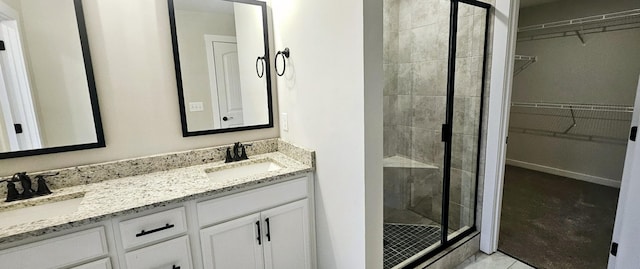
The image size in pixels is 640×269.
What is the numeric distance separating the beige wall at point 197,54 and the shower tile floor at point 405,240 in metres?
1.52

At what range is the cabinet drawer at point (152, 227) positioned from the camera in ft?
4.05

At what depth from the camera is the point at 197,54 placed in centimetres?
174

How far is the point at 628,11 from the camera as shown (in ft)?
9.80

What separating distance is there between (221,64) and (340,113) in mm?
923

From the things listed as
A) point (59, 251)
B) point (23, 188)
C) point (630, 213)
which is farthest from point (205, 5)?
point (630, 213)

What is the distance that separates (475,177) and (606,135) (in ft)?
8.30

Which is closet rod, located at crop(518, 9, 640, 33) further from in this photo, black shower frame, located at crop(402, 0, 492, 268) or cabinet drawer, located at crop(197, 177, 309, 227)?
cabinet drawer, located at crop(197, 177, 309, 227)

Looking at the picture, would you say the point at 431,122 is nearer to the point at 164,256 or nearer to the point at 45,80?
the point at 164,256

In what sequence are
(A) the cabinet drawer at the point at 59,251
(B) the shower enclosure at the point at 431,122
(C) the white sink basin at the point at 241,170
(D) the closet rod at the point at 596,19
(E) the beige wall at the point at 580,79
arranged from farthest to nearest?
(E) the beige wall at the point at 580,79, (D) the closet rod at the point at 596,19, (B) the shower enclosure at the point at 431,122, (C) the white sink basin at the point at 241,170, (A) the cabinet drawer at the point at 59,251

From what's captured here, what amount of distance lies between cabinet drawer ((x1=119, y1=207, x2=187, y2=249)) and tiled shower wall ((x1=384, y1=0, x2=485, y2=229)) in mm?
1635

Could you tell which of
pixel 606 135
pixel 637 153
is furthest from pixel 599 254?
pixel 606 135

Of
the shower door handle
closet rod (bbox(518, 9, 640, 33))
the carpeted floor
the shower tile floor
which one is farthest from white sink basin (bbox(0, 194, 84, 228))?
closet rod (bbox(518, 9, 640, 33))

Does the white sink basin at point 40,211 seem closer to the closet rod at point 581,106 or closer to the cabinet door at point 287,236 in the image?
the cabinet door at point 287,236

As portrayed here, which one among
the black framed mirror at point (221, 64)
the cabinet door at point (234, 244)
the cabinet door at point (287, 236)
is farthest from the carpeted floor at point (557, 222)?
the black framed mirror at point (221, 64)
